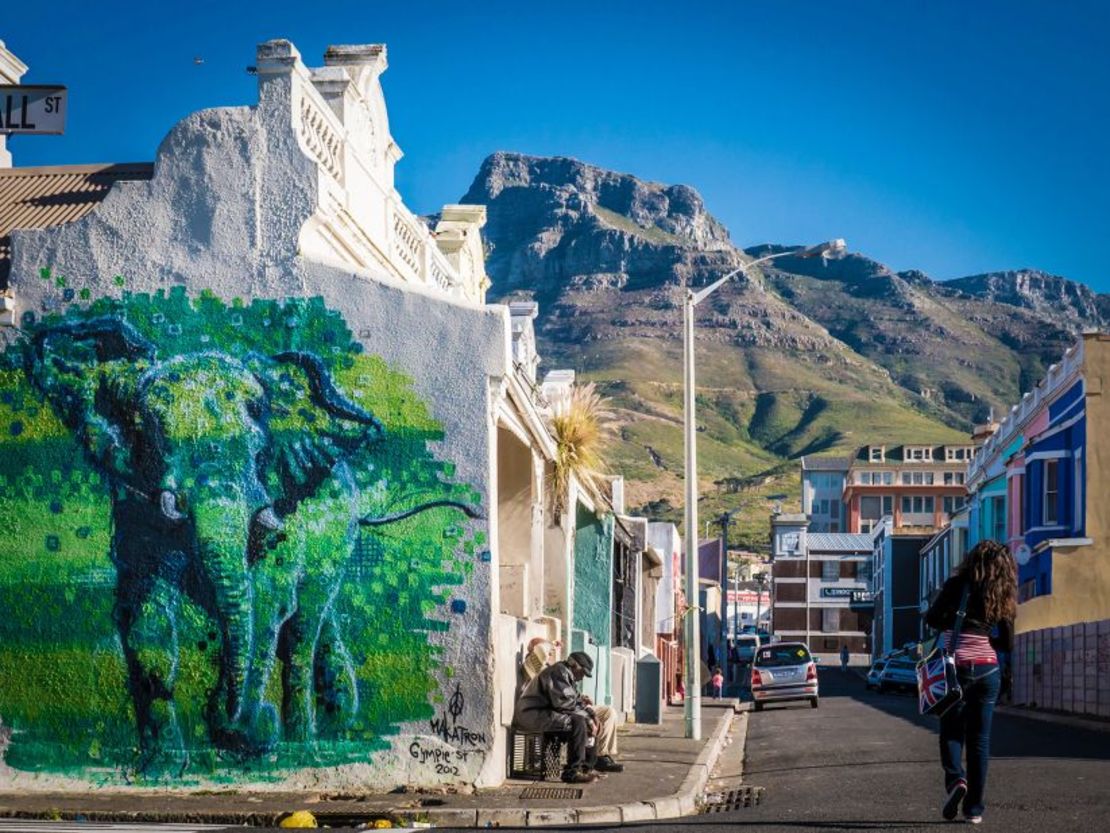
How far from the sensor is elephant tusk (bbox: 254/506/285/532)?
48.2 feet

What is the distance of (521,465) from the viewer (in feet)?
61.9

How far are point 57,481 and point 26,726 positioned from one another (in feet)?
7.32

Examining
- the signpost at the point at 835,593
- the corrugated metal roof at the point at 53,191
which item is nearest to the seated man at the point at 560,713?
the corrugated metal roof at the point at 53,191

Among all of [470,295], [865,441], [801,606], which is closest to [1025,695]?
[470,295]

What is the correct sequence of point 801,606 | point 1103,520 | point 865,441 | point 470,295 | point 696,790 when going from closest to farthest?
point 696,790, point 470,295, point 1103,520, point 801,606, point 865,441

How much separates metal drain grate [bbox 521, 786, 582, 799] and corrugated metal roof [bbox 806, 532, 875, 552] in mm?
105256

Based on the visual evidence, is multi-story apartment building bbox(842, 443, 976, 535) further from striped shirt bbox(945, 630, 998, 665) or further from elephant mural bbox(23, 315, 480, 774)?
striped shirt bbox(945, 630, 998, 665)

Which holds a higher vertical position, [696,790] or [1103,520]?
[1103,520]

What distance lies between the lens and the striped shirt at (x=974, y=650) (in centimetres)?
1059

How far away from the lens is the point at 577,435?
19.6 m

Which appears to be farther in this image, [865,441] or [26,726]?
[865,441]

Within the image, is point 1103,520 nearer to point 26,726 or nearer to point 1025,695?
point 1025,695

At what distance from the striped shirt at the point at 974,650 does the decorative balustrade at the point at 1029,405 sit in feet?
103

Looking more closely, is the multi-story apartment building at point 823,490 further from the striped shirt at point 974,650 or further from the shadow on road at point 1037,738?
the striped shirt at point 974,650
